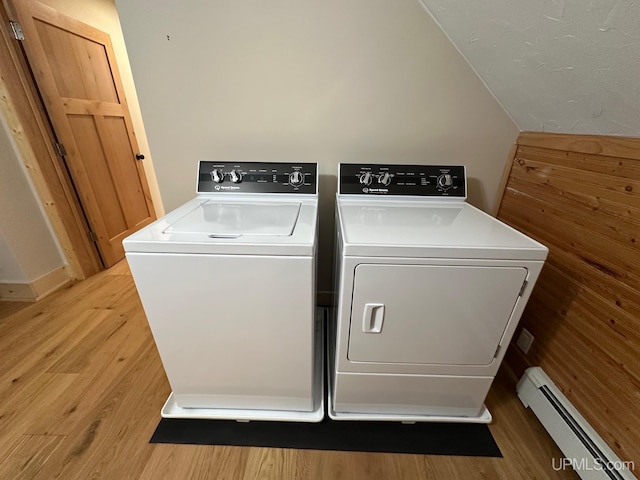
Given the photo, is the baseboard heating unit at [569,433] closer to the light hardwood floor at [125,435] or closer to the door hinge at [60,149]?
the light hardwood floor at [125,435]

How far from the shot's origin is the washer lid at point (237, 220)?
2.97 feet

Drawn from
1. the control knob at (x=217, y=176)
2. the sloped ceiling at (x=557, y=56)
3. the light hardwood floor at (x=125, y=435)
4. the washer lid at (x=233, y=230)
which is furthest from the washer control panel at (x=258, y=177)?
the light hardwood floor at (x=125, y=435)

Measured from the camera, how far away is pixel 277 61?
1283 mm

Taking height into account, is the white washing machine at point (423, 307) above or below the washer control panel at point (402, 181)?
below

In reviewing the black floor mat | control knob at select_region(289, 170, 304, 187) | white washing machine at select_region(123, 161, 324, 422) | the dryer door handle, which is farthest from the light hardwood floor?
control knob at select_region(289, 170, 304, 187)

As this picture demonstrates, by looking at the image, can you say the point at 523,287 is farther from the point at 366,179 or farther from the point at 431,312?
the point at 366,179

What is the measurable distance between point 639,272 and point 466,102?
3.30ft

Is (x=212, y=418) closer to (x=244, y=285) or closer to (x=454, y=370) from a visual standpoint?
(x=244, y=285)

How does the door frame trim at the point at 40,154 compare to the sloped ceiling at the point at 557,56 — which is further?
the door frame trim at the point at 40,154

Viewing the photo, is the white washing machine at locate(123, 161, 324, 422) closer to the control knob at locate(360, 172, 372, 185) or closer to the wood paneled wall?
the control knob at locate(360, 172, 372, 185)

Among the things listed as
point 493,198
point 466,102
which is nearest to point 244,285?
point 466,102

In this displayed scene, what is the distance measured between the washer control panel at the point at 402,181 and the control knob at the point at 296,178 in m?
0.20

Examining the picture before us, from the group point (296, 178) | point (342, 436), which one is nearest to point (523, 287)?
point (342, 436)

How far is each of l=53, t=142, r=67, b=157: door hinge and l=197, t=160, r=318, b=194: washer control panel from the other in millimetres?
1423
